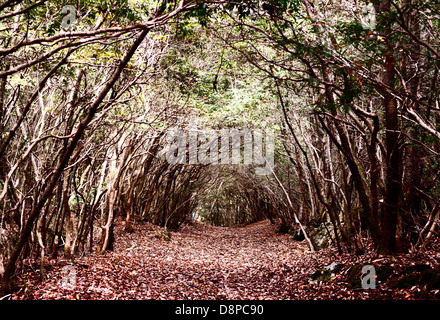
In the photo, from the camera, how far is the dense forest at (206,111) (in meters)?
5.30

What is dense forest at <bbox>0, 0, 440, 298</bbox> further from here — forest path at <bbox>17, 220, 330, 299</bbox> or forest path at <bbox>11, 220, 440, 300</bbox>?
forest path at <bbox>17, 220, 330, 299</bbox>
